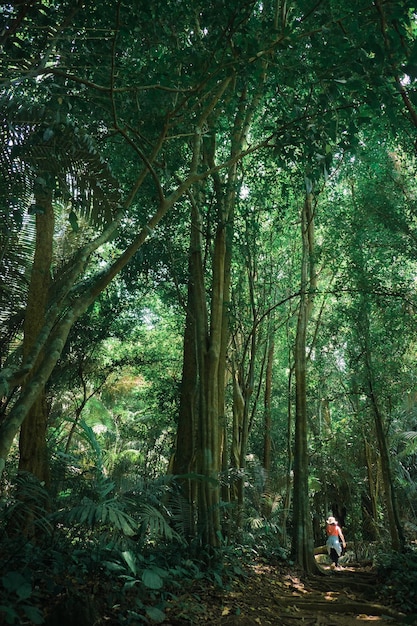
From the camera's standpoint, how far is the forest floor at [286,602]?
4.80 meters

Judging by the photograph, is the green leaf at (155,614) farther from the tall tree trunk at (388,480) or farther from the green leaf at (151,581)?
the tall tree trunk at (388,480)

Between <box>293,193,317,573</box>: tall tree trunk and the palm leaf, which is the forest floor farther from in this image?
the palm leaf

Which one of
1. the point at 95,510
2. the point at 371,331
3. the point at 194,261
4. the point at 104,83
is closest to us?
the point at 95,510

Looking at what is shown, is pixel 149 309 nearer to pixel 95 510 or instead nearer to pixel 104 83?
pixel 104 83

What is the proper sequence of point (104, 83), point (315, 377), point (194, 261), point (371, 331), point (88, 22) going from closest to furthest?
point (88, 22)
point (104, 83)
point (194, 261)
point (371, 331)
point (315, 377)

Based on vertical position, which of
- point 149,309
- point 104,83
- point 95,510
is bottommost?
point 95,510

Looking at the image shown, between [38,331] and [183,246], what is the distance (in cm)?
427

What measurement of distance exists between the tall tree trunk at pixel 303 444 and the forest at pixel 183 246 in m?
0.05

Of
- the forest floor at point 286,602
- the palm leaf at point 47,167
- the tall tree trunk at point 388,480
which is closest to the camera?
the palm leaf at point 47,167

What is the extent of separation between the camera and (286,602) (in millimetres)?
6223

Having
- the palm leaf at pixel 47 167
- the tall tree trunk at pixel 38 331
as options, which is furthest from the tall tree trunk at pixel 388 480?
the palm leaf at pixel 47 167

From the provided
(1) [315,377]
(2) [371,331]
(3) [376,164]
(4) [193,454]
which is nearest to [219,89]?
(3) [376,164]

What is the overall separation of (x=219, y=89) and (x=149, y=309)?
9.74 metres

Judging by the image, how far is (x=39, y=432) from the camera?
626 centimetres
